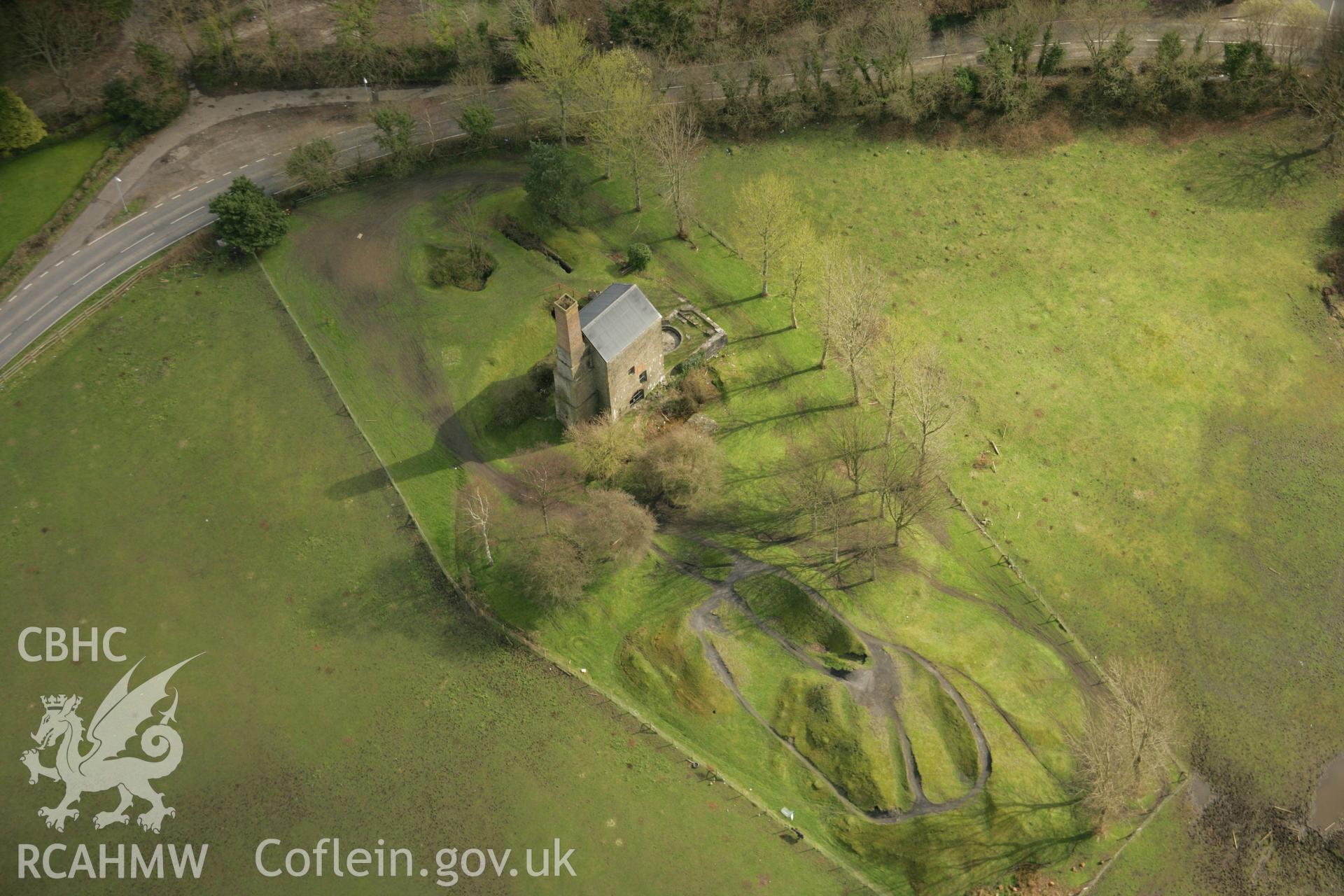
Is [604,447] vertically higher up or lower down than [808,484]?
higher up

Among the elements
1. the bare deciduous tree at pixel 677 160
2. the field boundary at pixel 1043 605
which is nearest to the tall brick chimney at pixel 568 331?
the bare deciduous tree at pixel 677 160

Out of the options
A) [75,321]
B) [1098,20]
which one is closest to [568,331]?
[75,321]

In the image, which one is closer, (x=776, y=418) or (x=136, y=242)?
(x=776, y=418)

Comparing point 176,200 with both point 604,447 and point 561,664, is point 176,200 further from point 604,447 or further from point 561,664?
point 561,664

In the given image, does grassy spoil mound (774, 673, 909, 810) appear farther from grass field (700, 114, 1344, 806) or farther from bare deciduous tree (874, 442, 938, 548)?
grass field (700, 114, 1344, 806)

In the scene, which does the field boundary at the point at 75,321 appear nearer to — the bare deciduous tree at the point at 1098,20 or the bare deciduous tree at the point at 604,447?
the bare deciduous tree at the point at 604,447
